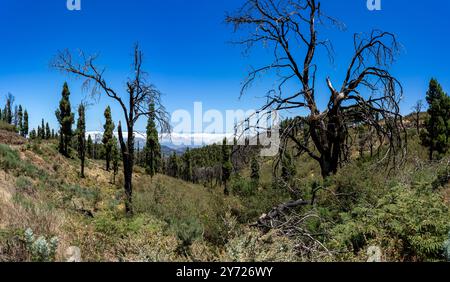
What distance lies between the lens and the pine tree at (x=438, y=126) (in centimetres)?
4319

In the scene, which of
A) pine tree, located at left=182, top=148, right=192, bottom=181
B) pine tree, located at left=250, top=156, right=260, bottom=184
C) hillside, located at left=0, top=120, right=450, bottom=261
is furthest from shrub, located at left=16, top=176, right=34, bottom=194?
pine tree, located at left=182, top=148, right=192, bottom=181

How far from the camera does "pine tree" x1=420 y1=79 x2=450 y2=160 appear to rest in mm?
43194

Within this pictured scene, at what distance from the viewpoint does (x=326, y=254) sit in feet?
14.0

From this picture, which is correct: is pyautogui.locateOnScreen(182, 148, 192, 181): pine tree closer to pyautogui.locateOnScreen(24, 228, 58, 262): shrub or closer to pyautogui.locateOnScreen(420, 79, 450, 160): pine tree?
pyautogui.locateOnScreen(420, 79, 450, 160): pine tree

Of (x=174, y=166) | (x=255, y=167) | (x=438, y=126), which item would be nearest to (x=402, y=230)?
(x=255, y=167)

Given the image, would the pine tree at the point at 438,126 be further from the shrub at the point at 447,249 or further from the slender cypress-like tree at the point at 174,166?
the slender cypress-like tree at the point at 174,166

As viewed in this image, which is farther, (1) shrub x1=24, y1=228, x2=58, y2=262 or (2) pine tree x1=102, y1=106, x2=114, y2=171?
(2) pine tree x1=102, y1=106, x2=114, y2=171

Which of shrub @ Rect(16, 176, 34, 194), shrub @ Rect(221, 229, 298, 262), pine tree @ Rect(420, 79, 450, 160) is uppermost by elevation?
pine tree @ Rect(420, 79, 450, 160)

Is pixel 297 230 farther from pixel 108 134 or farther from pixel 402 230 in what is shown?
pixel 108 134

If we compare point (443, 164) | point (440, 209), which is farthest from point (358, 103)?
point (443, 164)

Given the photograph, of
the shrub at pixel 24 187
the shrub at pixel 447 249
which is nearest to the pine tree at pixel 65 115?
the shrub at pixel 24 187

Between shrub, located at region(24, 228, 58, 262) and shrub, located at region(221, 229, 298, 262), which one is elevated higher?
shrub, located at region(221, 229, 298, 262)

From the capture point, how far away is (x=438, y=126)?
143 ft
